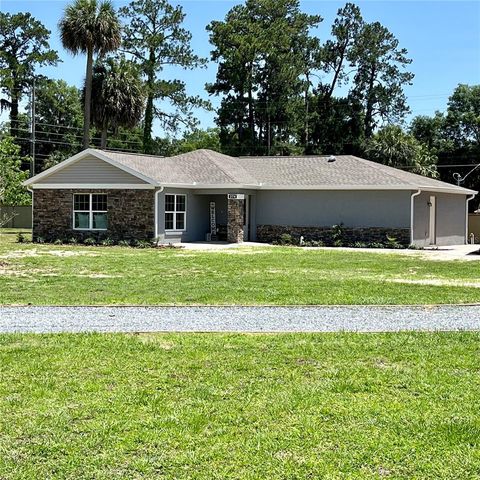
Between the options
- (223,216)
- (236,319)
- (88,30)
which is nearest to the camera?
(236,319)

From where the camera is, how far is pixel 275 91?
48.6 m

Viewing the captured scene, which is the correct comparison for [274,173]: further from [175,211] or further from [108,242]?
[108,242]

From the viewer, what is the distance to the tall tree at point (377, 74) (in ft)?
167

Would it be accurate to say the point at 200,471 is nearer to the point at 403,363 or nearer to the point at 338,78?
the point at 403,363

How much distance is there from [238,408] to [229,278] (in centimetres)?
907

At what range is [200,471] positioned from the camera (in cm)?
407

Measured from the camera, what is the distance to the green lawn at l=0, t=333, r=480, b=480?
13.7 feet

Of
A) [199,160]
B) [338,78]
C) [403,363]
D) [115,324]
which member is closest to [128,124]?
[199,160]

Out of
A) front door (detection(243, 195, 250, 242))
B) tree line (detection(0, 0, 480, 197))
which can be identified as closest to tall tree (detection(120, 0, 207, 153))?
tree line (detection(0, 0, 480, 197))

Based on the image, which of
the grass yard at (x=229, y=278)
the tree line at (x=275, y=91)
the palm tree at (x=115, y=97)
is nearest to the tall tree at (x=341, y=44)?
the tree line at (x=275, y=91)

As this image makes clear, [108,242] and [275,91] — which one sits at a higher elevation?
[275,91]

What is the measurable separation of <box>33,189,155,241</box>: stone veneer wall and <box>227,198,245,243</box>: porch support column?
3.13 metres

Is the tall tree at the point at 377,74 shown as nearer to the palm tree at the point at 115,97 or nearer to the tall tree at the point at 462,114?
the tall tree at the point at 462,114

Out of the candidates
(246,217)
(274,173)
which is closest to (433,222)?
(274,173)
